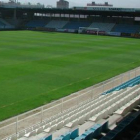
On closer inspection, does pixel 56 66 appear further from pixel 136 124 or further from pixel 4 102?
pixel 136 124

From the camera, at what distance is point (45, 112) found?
15359mm

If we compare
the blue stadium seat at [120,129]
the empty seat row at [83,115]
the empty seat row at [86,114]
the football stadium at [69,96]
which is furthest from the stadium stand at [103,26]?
the blue stadium seat at [120,129]

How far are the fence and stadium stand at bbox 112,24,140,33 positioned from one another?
174ft

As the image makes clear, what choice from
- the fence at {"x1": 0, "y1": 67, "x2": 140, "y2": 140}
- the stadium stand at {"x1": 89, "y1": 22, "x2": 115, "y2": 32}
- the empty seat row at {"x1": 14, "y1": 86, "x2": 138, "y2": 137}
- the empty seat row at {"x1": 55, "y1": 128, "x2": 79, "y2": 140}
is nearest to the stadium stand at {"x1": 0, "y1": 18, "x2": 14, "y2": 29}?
the stadium stand at {"x1": 89, "y1": 22, "x2": 115, "y2": 32}

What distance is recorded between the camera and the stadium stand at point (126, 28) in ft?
252

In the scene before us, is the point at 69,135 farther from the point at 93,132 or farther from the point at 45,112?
the point at 45,112

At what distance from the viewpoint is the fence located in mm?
12945

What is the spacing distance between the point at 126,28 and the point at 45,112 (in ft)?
219

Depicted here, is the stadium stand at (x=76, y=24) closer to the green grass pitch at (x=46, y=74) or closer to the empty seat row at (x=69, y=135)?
the green grass pitch at (x=46, y=74)

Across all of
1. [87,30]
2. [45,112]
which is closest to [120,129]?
[45,112]

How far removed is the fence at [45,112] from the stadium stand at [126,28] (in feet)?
174

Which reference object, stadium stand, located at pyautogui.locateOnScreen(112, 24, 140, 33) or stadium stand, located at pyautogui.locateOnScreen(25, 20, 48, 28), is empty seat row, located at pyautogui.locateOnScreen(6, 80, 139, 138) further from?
stadium stand, located at pyautogui.locateOnScreen(25, 20, 48, 28)

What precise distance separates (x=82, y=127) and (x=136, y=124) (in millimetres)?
2212


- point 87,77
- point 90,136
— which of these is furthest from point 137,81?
point 90,136
